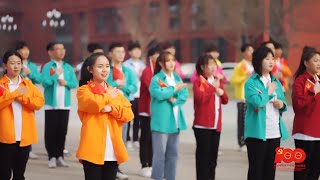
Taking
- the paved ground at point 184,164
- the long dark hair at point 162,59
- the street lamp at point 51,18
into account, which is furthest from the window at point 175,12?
the long dark hair at point 162,59

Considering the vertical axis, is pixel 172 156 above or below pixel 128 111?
below

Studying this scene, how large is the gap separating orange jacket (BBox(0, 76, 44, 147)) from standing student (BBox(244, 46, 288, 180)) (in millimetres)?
2250

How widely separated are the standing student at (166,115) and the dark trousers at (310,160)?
153 centimetres

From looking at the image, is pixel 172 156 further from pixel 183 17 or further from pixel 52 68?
pixel 183 17

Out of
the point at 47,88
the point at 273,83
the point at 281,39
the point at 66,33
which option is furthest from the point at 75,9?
the point at 273,83

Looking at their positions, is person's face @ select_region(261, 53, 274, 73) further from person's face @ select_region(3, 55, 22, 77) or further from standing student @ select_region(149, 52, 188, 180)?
person's face @ select_region(3, 55, 22, 77)

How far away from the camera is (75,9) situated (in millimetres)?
39969

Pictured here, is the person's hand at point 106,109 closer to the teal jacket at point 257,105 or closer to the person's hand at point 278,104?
the teal jacket at point 257,105

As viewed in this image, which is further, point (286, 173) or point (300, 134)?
point (286, 173)

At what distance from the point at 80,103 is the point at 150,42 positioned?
106 ft

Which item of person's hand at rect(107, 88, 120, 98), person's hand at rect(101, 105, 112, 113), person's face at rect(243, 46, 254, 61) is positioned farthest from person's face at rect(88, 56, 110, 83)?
person's face at rect(243, 46, 254, 61)

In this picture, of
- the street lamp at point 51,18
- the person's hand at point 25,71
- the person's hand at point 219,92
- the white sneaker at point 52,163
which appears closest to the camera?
the person's hand at point 219,92

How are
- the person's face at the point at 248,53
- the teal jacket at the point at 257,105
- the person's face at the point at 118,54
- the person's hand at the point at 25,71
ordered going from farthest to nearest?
1. the person's face at the point at 248,53
2. the person's hand at the point at 25,71
3. the person's face at the point at 118,54
4. the teal jacket at the point at 257,105

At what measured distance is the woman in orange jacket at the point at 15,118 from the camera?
624 centimetres
